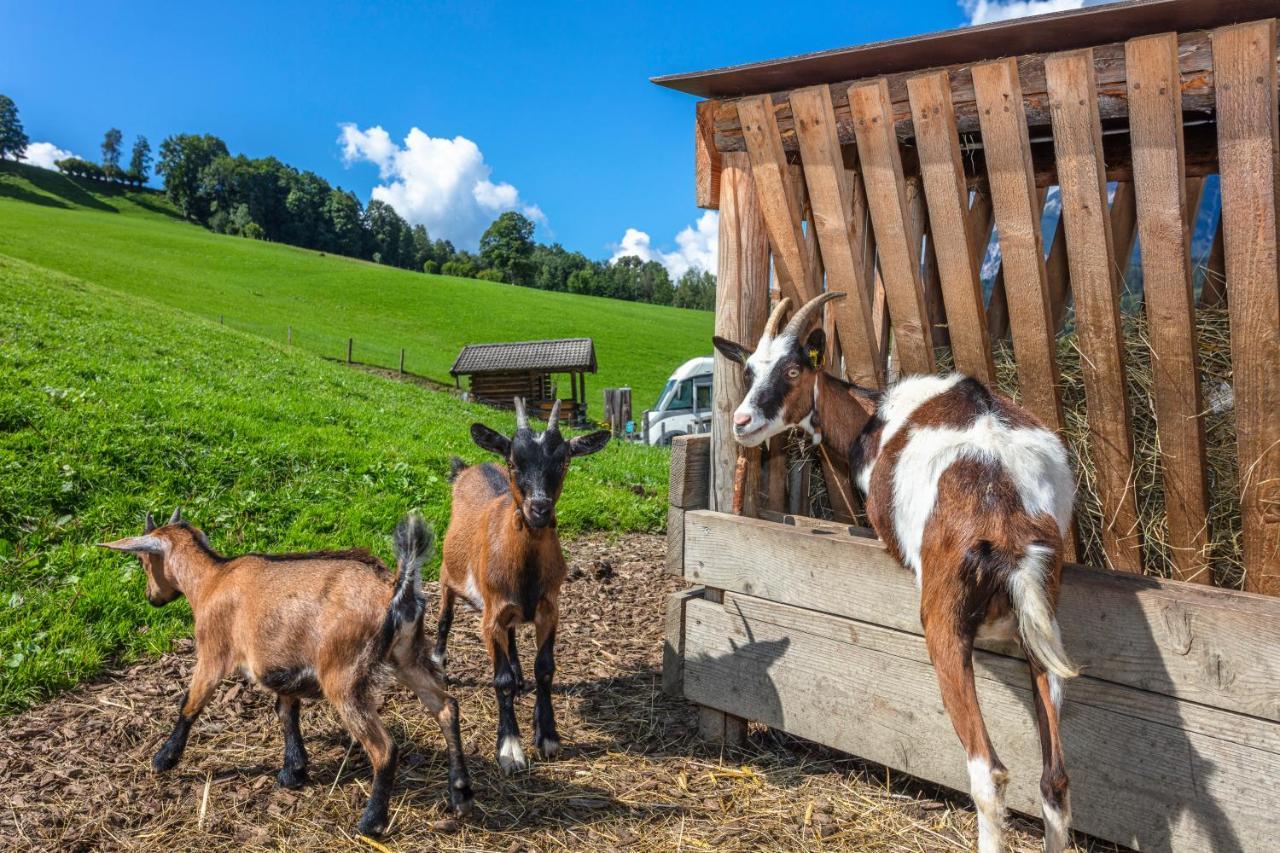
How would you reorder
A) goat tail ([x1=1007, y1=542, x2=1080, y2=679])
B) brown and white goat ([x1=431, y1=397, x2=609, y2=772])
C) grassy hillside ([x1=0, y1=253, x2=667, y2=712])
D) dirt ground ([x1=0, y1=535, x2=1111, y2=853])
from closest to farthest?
goat tail ([x1=1007, y1=542, x2=1080, y2=679]) → dirt ground ([x1=0, y1=535, x2=1111, y2=853]) → brown and white goat ([x1=431, y1=397, x2=609, y2=772]) → grassy hillside ([x1=0, y1=253, x2=667, y2=712])

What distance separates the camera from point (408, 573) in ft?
11.1

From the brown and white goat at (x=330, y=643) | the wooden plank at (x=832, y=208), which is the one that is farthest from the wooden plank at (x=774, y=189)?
the brown and white goat at (x=330, y=643)

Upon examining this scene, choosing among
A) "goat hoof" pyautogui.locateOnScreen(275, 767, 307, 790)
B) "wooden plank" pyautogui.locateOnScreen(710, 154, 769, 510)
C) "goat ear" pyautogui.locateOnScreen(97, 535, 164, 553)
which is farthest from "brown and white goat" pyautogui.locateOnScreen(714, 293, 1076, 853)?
"goat ear" pyautogui.locateOnScreen(97, 535, 164, 553)

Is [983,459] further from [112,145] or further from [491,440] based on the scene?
[112,145]

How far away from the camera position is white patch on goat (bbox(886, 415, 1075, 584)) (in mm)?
2818

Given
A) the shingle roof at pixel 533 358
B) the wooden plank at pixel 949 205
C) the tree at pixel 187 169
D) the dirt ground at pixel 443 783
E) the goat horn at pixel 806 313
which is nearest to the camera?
the dirt ground at pixel 443 783

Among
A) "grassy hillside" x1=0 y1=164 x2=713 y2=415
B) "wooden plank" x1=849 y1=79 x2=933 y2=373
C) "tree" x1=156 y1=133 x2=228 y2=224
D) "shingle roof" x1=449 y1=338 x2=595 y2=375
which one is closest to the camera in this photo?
"wooden plank" x1=849 y1=79 x2=933 y2=373

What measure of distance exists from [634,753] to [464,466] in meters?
2.90

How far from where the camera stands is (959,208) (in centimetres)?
343

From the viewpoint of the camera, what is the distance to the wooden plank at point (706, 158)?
4031 millimetres

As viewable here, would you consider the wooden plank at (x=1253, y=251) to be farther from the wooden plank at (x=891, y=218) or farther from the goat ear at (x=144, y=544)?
the goat ear at (x=144, y=544)

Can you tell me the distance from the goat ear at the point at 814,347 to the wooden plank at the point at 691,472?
2.46ft

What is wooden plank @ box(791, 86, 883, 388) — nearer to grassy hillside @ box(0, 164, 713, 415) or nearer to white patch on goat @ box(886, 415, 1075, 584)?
white patch on goat @ box(886, 415, 1075, 584)

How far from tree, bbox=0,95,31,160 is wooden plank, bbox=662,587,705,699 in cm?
15307
